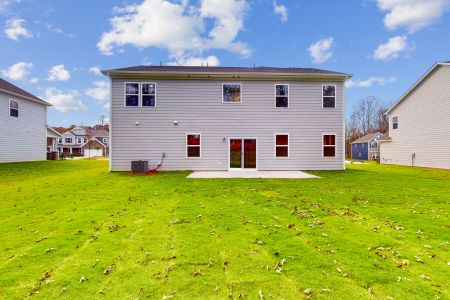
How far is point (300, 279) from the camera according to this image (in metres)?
3.31

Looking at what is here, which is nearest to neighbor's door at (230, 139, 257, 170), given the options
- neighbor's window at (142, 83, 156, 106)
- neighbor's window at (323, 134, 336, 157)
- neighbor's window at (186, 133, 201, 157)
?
neighbor's window at (186, 133, 201, 157)

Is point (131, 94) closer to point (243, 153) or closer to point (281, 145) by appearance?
point (243, 153)

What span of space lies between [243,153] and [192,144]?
320 cm

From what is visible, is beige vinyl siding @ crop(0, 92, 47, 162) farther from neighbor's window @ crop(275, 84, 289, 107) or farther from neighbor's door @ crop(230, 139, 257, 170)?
neighbor's window @ crop(275, 84, 289, 107)

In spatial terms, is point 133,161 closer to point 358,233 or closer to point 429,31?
point 358,233

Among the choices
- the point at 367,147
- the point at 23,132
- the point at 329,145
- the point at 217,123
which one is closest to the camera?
the point at 217,123

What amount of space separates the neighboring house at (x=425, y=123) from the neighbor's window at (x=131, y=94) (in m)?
20.8

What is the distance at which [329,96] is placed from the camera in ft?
54.5

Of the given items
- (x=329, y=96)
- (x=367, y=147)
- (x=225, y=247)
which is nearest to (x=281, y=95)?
(x=329, y=96)

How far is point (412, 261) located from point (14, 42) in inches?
1110

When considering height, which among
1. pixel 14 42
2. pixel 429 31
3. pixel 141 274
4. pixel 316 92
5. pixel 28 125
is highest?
pixel 429 31

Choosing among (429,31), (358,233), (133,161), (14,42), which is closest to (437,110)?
(429,31)

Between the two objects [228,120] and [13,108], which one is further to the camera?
[13,108]

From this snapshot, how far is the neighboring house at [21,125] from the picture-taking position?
20.4 m
